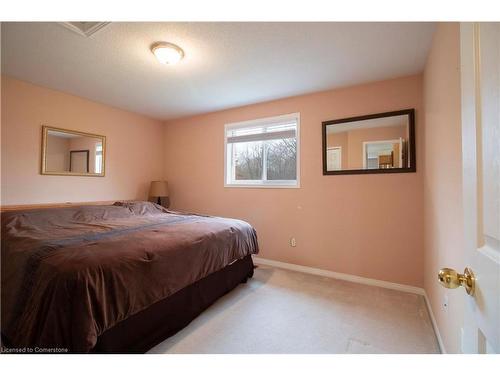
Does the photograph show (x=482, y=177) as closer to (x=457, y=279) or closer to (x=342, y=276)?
(x=457, y=279)

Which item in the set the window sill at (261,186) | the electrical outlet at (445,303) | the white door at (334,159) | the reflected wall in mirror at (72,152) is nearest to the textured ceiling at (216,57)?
the reflected wall in mirror at (72,152)

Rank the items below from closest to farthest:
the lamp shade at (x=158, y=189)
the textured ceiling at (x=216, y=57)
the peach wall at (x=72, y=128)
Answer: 1. the textured ceiling at (x=216, y=57)
2. the peach wall at (x=72, y=128)
3. the lamp shade at (x=158, y=189)

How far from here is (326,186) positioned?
9.02ft

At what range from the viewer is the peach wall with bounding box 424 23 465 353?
1184 millimetres

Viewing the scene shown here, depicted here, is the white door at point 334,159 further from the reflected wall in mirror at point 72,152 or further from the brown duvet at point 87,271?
the reflected wall in mirror at point 72,152

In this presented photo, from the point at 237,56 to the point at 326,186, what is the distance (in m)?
1.76

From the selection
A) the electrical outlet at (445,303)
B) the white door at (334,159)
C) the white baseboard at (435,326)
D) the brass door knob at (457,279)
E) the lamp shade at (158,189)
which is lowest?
the white baseboard at (435,326)

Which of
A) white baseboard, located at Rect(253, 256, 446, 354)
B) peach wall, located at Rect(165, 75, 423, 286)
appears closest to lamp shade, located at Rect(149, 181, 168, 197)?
peach wall, located at Rect(165, 75, 423, 286)

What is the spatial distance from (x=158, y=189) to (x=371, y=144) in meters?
3.22

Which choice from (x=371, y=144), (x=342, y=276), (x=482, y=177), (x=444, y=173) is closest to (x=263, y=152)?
(x=371, y=144)

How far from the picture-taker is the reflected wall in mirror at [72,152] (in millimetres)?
2693

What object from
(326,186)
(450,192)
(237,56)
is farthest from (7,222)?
(450,192)

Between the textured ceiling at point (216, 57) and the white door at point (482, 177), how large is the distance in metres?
1.35
